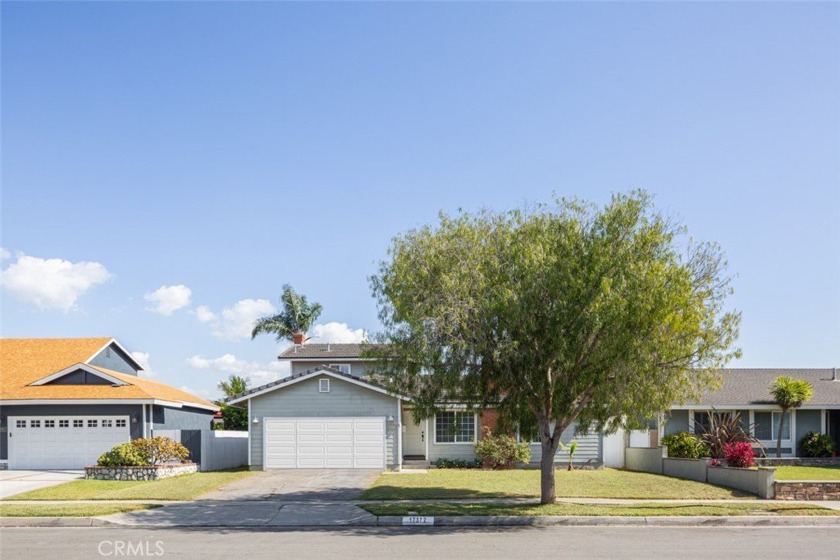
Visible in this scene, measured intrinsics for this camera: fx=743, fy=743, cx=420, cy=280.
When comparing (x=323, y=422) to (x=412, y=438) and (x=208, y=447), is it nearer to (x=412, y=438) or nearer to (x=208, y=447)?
(x=412, y=438)

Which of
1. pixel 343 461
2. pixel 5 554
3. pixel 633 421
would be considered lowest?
pixel 343 461

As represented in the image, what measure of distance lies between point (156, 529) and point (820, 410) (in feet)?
90.2

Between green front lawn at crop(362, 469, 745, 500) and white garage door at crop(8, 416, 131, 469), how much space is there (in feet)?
39.1

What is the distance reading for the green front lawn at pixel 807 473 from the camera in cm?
2464

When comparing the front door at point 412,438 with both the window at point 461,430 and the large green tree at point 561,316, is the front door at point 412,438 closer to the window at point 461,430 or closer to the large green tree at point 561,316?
the window at point 461,430

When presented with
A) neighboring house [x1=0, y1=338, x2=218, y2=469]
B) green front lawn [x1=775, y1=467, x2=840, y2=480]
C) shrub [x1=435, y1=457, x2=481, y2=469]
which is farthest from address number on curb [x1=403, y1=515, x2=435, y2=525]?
neighboring house [x1=0, y1=338, x2=218, y2=469]

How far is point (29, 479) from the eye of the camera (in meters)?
25.0

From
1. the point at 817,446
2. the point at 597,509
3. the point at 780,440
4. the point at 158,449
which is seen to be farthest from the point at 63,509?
the point at 817,446

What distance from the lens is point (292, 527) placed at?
16.2 meters

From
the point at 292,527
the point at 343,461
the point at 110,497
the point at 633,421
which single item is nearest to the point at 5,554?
the point at 292,527

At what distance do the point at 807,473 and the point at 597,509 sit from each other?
1238 cm

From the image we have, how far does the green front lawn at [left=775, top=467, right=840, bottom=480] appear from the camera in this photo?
24.6 m

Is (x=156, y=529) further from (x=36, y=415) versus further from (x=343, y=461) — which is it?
(x=36, y=415)

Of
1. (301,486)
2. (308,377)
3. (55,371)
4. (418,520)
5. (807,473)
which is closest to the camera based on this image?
(418,520)
